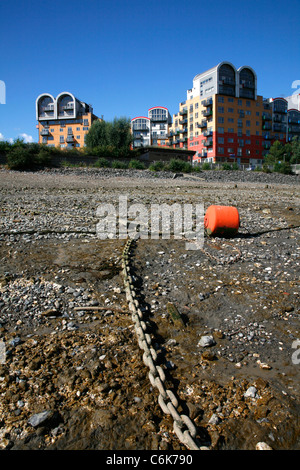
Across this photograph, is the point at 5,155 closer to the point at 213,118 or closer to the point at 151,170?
the point at 151,170

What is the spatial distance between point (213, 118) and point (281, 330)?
6433cm

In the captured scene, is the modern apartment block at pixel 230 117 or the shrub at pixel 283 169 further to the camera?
the modern apartment block at pixel 230 117

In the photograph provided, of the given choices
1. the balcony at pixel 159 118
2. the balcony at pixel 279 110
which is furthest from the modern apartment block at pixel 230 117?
the balcony at pixel 159 118

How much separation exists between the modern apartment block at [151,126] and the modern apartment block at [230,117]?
1105 cm

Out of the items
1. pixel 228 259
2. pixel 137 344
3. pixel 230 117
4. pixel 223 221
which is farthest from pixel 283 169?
pixel 137 344

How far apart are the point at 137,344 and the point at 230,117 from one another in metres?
66.7

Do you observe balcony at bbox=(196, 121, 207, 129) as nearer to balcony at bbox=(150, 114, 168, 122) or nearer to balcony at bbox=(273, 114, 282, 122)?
balcony at bbox=(150, 114, 168, 122)

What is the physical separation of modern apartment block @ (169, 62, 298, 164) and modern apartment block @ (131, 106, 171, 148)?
11.1 metres

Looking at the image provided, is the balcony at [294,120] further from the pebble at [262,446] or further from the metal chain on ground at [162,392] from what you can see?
the pebble at [262,446]

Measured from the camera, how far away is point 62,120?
73.1 m

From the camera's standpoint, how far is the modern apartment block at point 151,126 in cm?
8206

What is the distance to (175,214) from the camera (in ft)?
33.7

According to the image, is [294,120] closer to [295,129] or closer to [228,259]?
[295,129]

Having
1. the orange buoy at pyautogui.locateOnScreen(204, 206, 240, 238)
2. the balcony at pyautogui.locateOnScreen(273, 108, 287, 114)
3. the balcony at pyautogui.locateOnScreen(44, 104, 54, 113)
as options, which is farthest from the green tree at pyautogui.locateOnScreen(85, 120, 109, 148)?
the balcony at pyautogui.locateOnScreen(273, 108, 287, 114)
